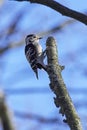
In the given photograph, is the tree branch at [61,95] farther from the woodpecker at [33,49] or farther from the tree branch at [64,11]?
the woodpecker at [33,49]

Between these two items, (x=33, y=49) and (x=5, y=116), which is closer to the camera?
(x=33, y=49)

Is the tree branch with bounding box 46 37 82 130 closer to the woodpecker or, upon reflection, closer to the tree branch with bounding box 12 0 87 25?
the tree branch with bounding box 12 0 87 25

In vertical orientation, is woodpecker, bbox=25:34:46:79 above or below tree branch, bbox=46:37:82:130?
above

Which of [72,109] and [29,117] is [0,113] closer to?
[29,117]

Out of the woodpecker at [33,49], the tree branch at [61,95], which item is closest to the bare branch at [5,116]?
the woodpecker at [33,49]

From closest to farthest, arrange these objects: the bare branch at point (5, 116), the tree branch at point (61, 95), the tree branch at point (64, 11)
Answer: the tree branch at point (61, 95) → the tree branch at point (64, 11) → the bare branch at point (5, 116)

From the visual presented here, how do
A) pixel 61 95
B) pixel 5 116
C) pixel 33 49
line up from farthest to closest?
pixel 5 116
pixel 33 49
pixel 61 95

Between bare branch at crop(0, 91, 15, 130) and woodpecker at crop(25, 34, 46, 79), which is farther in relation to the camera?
bare branch at crop(0, 91, 15, 130)

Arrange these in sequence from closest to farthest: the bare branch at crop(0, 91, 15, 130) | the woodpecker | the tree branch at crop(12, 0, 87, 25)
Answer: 1. the tree branch at crop(12, 0, 87, 25)
2. the woodpecker
3. the bare branch at crop(0, 91, 15, 130)

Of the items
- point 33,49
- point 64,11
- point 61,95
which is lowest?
point 61,95

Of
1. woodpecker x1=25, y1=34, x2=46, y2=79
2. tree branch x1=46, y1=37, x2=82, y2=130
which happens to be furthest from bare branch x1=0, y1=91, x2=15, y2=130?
tree branch x1=46, y1=37, x2=82, y2=130

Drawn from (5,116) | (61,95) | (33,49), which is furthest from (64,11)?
(5,116)

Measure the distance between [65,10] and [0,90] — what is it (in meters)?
3.71

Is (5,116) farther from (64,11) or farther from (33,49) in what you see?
(64,11)
